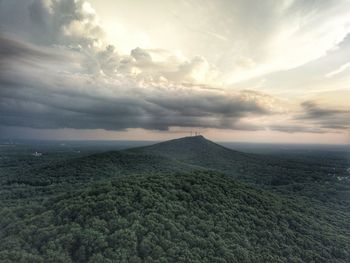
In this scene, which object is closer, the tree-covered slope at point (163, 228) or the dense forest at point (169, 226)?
the tree-covered slope at point (163, 228)

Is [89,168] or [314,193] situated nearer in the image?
[314,193]

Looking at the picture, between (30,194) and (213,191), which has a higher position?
(213,191)

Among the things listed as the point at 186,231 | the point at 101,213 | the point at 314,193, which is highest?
the point at 101,213

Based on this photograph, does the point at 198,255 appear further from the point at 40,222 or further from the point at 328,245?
the point at 328,245

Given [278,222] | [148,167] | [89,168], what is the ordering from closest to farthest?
[278,222] < [89,168] < [148,167]

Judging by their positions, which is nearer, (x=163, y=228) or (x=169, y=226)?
(x=163, y=228)

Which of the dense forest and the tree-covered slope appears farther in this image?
the dense forest

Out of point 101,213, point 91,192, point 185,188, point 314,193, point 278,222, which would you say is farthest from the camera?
point 314,193

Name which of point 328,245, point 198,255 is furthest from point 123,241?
point 328,245
